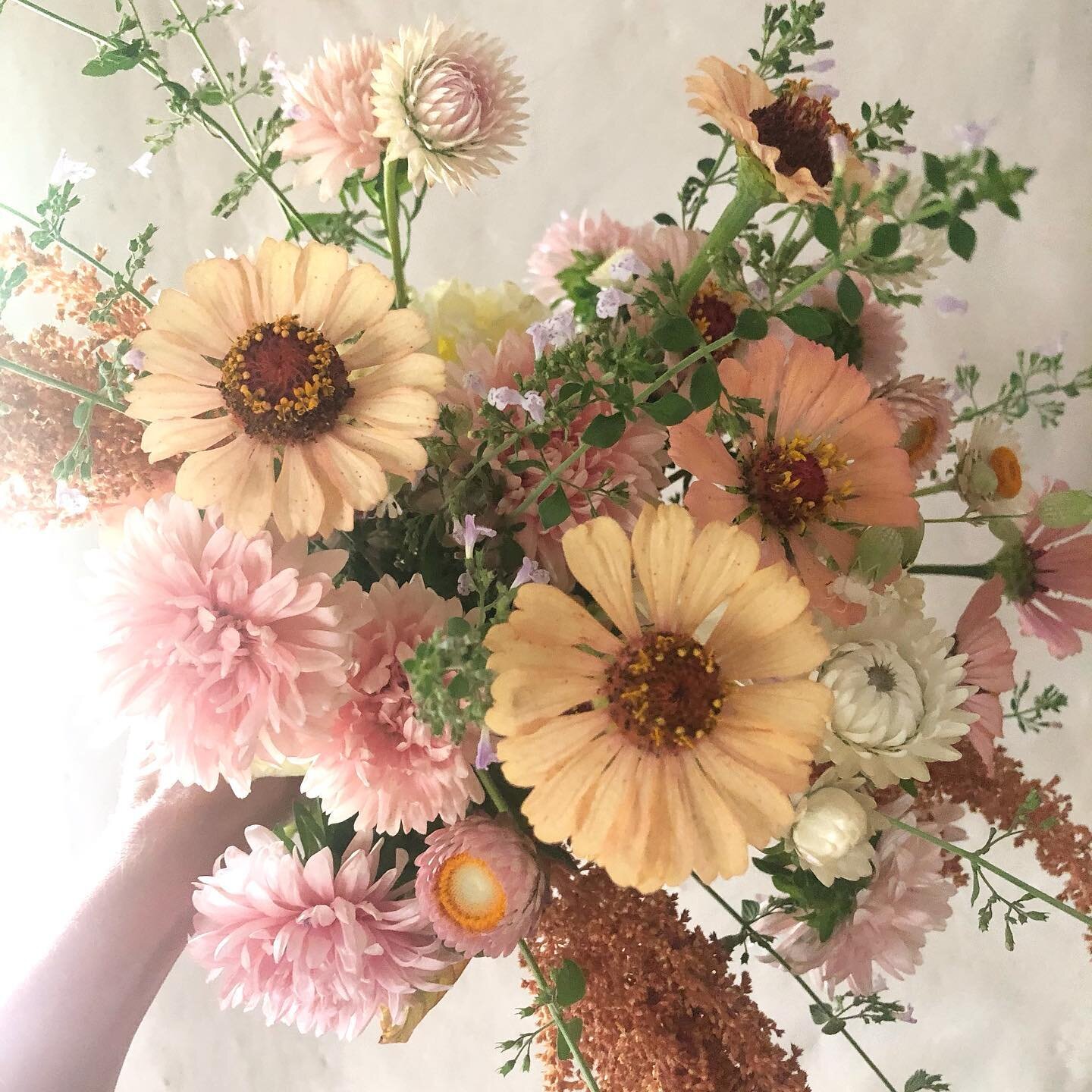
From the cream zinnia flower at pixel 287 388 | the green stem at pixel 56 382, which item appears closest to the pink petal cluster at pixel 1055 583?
the cream zinnia flower at pixel 287 388

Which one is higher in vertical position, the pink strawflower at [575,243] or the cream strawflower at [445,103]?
the pink strawflower at [575,243]

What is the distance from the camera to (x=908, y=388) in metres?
0.46

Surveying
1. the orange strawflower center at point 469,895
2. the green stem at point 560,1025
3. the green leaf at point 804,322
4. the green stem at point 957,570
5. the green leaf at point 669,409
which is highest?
the green leaf at point 804,322

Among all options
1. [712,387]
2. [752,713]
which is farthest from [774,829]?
[712,387]

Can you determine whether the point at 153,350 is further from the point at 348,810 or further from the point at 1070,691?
the point at 1070,691

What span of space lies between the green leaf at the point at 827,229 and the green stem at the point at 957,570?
197mm

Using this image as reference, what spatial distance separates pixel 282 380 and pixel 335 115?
0.17 meters

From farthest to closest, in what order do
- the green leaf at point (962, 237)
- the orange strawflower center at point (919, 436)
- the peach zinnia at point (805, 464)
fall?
the orange strawflower center at point (919, 436) < the peach zinnia at point (805, 464) < the green leaf at point (962, 237)

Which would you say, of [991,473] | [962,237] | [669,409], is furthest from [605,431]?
[991,473]

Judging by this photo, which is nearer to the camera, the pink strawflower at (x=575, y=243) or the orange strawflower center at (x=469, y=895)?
the orange strawflower center at (x=469, y=895)

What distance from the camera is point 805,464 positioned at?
1.19 feet

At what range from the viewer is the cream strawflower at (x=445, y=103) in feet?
1.26

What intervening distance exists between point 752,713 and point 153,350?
0.25 meters

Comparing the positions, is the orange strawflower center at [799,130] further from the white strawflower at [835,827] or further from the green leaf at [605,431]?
the white strawflower at [835,827]
